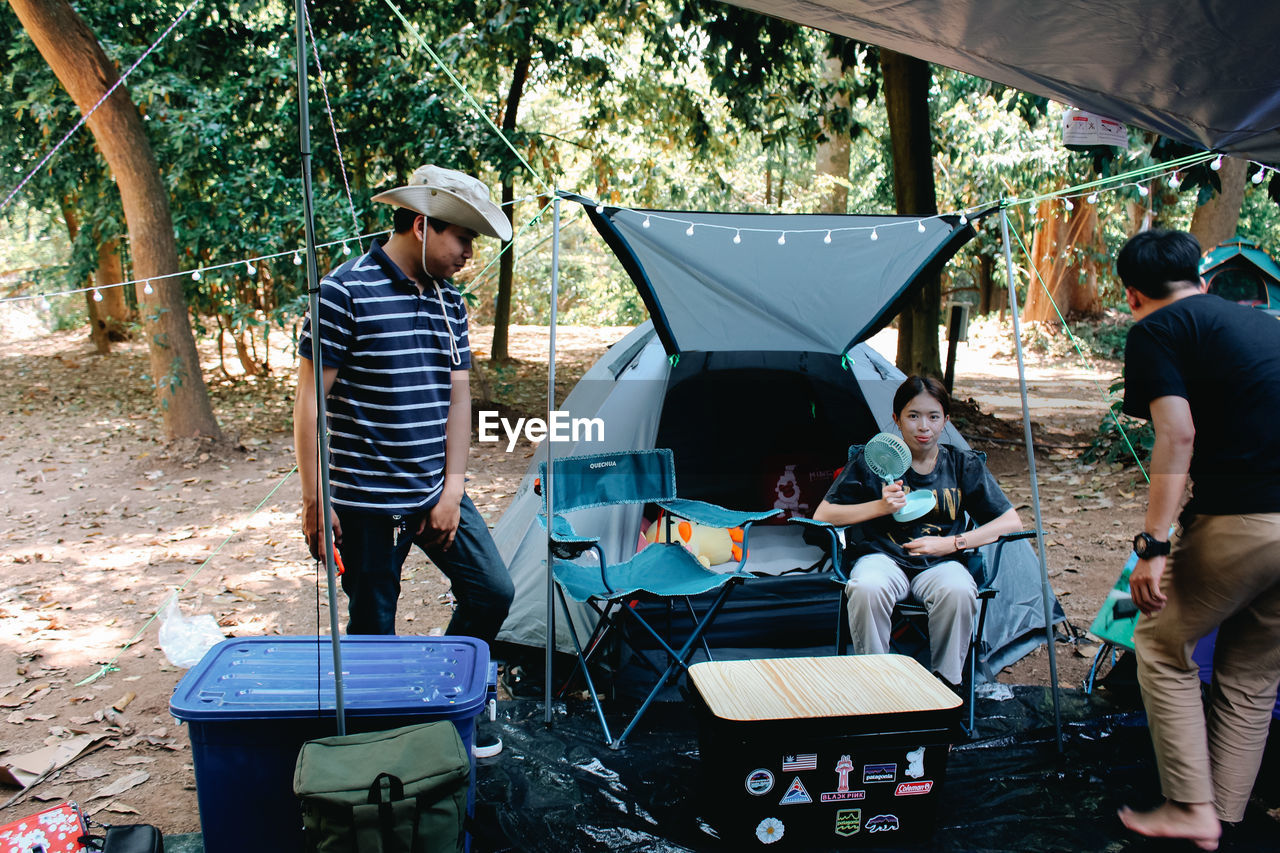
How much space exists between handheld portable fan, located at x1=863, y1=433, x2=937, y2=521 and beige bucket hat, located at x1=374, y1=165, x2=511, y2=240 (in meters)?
1.36

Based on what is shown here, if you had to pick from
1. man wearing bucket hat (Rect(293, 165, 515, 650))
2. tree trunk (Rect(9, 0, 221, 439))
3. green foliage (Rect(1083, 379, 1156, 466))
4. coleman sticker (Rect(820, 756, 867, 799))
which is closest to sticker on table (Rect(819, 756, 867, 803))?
coleman sticker (Rect(820, 756, 867, 799))

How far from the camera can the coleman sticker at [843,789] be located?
2170 mm

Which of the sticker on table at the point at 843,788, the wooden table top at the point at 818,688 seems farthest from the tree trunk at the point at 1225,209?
the sticker on table at the point at 843,788

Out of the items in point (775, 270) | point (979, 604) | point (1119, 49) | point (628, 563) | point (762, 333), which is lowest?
point (979, 604)

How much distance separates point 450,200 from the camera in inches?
85.9

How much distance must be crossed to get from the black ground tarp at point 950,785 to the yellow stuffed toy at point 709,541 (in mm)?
696

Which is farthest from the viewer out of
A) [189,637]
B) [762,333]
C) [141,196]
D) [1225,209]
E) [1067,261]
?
[1067,261]

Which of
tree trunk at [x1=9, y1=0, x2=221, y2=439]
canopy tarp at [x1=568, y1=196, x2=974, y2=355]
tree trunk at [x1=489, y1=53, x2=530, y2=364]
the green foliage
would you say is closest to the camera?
canopy tarp at [x1=568, y1=196, x2=974, y2=355]

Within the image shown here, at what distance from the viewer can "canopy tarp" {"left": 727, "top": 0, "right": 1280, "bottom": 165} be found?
1.95 meters

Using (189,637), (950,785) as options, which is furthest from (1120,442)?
(189,637)

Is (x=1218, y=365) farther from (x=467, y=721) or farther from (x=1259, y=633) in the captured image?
(x=467, y=721)

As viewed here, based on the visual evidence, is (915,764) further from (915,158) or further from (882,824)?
(915,158)

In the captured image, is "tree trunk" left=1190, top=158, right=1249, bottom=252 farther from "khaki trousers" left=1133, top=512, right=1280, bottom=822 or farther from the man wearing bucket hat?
the man wearing bucket hat

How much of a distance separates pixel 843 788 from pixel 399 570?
1.21 metres
